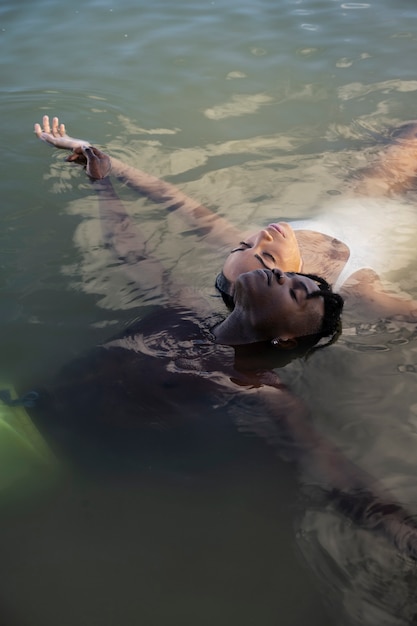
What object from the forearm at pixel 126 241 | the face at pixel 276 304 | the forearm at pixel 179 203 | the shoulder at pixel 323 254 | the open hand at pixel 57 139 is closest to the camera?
the face at pixel 276 304

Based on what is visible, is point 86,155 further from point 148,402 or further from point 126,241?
point 148,402

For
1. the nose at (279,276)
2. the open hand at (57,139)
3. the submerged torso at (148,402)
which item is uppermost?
the open hand at (57,139)

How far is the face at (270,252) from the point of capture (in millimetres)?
2992

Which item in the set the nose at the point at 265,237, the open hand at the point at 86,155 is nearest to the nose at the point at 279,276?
the nose at the point at 265,237

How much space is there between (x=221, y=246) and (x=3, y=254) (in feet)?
4.29

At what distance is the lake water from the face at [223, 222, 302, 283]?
1.43 feet

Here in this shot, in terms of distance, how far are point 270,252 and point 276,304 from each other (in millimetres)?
356

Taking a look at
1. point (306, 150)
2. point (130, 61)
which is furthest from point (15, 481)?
point (130, 61)

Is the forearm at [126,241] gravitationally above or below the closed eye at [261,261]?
below

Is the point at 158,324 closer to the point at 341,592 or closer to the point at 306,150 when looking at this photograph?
the point at 341,592

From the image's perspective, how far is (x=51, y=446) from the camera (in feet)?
8.50

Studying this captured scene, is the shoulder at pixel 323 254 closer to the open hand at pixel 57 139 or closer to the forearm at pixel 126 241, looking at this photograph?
the forearm at pixel 126 241

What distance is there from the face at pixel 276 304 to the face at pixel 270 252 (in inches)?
6.3

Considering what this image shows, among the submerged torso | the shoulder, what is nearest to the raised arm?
the shoulder
